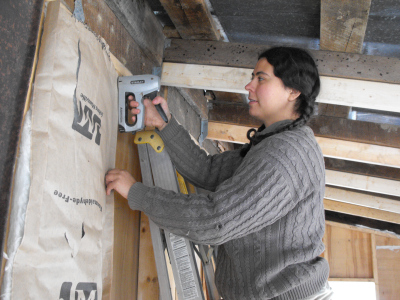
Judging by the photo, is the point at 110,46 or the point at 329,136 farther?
the point at 329,136

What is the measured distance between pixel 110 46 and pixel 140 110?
0.88 ft

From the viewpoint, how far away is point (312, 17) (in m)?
1.59

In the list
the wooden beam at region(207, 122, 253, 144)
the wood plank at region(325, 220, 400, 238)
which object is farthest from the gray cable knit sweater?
the wood plank at region(325, 220, 400, 238)

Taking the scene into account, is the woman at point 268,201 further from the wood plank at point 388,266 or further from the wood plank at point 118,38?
the wood plank at point 388,266

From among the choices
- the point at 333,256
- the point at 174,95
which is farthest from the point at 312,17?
the point at 333,256

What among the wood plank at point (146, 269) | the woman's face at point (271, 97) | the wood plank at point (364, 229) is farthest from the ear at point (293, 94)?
the wood plank at point (364, 229)

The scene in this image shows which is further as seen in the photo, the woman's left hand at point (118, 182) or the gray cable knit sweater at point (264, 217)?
the woman's left hand at point (118, 182)

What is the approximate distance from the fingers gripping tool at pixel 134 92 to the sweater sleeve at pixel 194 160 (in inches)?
6.6

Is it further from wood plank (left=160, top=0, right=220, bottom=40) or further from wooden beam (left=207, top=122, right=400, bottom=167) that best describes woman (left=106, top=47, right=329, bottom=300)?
wooden beam (left=207, top=122, right=400, bottom=167)

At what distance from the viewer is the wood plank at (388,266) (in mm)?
5023

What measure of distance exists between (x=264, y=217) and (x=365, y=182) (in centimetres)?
251

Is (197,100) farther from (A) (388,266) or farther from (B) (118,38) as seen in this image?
(A) (388,266)

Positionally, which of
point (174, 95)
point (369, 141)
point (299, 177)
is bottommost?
point (299, 177)

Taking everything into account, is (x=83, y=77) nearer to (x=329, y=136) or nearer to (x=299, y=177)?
(x=299, y=177)
